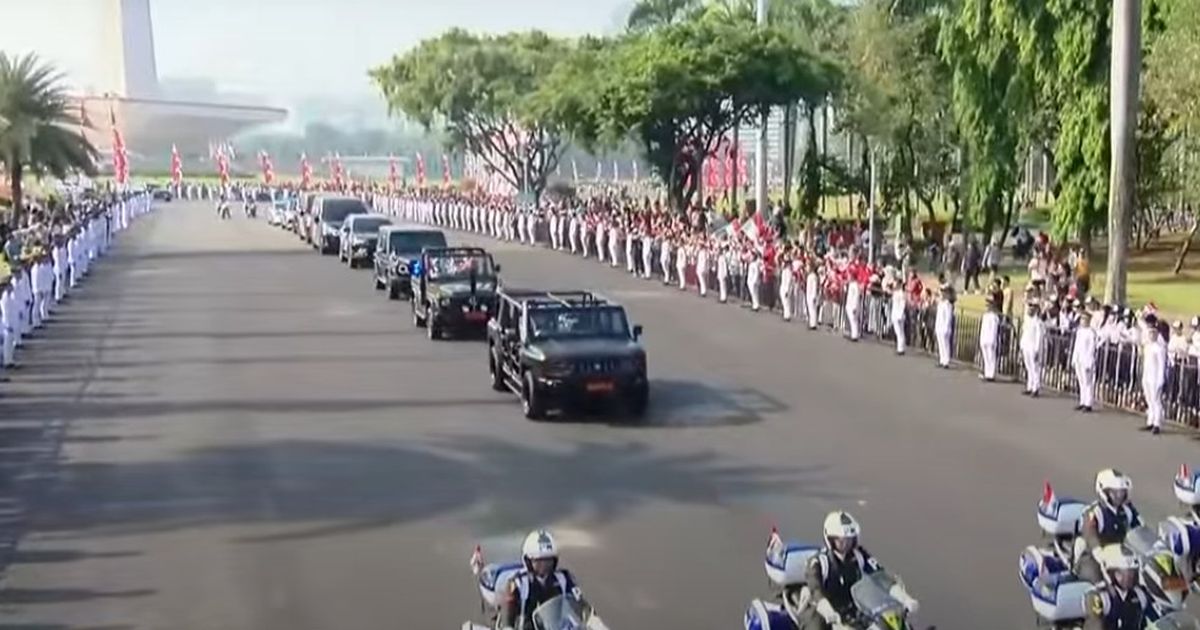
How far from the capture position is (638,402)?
21.5 meters

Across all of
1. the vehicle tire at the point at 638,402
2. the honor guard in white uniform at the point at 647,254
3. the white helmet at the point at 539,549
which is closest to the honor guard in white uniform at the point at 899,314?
the vehicle tire at the point at 638,402

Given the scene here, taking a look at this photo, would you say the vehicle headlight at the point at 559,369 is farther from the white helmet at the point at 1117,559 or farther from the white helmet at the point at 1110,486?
the white helmet at the point at 1117,559

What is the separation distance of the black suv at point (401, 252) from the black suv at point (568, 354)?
1377cm

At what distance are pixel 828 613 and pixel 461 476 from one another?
28.0ft

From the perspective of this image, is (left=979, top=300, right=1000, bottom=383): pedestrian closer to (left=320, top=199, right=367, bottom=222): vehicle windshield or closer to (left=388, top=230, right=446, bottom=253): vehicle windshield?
(left=388, top=230, right=446, bottom=253): vehicle windshield

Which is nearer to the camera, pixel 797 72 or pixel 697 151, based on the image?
pixel 797 72

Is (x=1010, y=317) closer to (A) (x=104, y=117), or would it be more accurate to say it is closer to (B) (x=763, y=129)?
(B) (x=763, y=129)

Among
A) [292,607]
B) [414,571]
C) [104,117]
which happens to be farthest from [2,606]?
[104,117]

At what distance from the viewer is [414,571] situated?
45.0 ft

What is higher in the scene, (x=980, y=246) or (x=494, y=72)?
(x=494, y=72)

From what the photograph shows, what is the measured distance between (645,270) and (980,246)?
8968mm

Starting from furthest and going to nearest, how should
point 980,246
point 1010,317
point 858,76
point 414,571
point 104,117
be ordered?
point 104,117 < point 858,76 < point 980,246 < point 1010,317 < point 414,571

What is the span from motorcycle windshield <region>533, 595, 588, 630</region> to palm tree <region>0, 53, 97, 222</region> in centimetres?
5042

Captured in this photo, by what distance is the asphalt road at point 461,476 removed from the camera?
13109mm
